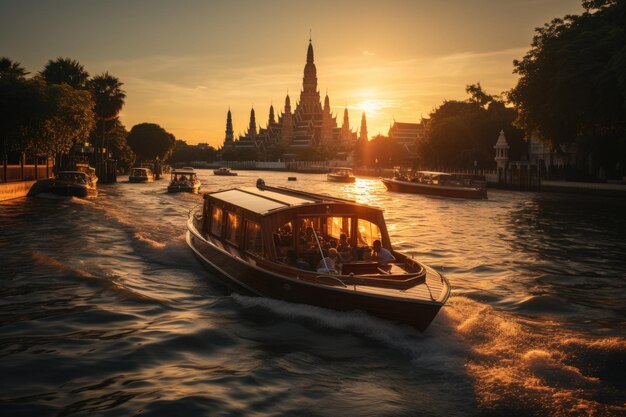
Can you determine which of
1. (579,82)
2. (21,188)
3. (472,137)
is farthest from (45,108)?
(472,137)

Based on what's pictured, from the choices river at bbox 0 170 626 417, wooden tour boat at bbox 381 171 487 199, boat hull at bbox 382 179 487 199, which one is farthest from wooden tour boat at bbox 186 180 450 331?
wooden tour boat at bbox 381 171 487 199

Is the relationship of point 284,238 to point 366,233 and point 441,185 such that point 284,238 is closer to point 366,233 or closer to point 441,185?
point 366,233

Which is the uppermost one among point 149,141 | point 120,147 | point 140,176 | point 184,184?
point 149,141

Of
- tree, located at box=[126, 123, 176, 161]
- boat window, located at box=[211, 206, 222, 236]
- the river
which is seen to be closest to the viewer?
the river

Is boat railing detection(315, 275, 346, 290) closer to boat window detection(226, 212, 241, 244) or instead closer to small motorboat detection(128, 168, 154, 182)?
boat window detection(226, 212, 241, 244)

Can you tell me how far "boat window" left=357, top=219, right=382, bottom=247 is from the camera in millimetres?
12992

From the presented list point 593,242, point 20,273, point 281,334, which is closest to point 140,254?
point 20,273

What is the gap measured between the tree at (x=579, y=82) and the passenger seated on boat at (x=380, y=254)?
1306 inches

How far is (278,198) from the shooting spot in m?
14.3

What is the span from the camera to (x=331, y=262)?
11.8 metres

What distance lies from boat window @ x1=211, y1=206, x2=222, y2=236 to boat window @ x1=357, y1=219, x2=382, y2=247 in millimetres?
4917

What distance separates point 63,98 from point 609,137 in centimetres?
4924

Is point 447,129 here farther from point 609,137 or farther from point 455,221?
point 455,221

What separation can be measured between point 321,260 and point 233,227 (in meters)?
3.87
